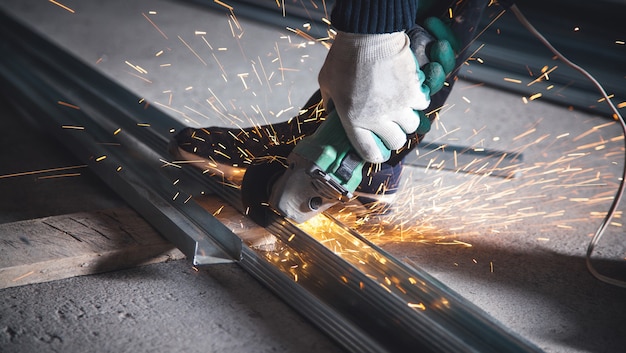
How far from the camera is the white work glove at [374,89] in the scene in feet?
5.32

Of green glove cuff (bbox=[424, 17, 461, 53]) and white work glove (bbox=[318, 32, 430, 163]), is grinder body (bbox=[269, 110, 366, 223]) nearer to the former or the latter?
white work glove (bbox=[318, 32, 430, 163])

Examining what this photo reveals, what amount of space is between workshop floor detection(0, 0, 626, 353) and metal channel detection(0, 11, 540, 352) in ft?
0.20

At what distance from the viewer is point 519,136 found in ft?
9.96

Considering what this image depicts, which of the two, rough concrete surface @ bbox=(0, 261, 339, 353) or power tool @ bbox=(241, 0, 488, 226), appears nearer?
rough concrete surface @ bbox=(0, 261, 339, 353)

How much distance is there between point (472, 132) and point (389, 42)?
1.50 m

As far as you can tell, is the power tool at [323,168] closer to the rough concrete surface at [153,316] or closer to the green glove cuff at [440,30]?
the green glove cuff at [440,30]

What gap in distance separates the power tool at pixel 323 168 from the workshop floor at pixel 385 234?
8.6 inches

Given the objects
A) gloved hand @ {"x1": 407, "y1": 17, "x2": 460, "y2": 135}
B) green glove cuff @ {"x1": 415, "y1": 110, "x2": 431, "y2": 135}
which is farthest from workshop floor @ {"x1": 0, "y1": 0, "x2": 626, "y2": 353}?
gloved hand @ {"x1": 407, "y1": 17, "x2": 460, "y2": 135}

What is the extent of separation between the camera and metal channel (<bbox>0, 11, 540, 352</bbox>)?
145 cm

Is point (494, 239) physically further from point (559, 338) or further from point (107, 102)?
point (107, 102)

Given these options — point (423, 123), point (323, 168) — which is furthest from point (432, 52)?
point (323, 168)

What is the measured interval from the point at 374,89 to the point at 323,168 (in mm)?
233

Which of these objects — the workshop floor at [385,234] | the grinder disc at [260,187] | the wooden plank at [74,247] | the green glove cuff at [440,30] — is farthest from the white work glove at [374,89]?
the wooden plank at [74,247]

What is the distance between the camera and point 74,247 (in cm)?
173
